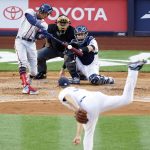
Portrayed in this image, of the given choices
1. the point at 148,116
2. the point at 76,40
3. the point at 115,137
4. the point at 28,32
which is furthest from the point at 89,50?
the point at 115,137

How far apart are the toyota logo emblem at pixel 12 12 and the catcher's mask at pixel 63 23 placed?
28.4ft

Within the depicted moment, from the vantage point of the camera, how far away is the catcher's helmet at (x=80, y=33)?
14938 mm

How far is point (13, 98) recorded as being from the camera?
550 inches

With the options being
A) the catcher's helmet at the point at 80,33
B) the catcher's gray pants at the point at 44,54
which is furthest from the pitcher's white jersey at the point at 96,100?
the catcher's gray pants at the point at 44,54

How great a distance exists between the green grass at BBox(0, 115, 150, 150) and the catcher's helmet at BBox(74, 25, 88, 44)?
3150 mm

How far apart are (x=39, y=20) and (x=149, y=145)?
500cm

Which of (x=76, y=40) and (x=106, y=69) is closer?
(x=76, y=40)

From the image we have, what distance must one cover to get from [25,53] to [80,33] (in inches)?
50.4

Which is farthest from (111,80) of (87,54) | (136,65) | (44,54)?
(136,65)

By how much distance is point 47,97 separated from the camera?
14.1 m

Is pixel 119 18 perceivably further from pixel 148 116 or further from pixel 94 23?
pixel 148 116

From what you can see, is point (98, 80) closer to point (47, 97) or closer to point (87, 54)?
point (87, 54)

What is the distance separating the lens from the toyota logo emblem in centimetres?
2448

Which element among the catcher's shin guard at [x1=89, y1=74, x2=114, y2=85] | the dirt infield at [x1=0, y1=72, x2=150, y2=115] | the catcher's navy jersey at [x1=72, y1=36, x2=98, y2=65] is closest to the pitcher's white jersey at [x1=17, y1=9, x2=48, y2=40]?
the dirt infield at [x1=0, y1=72, x2=150, y2=115]
